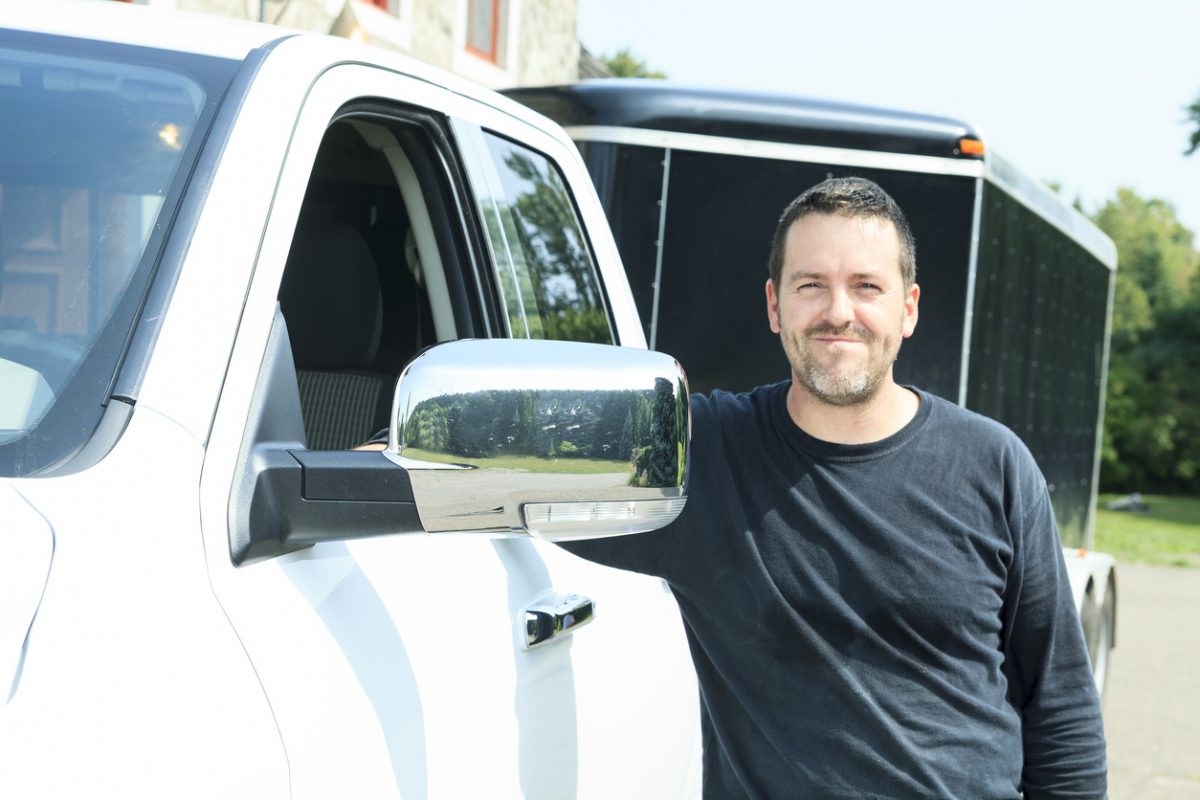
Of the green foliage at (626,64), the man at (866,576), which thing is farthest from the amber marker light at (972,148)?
the green foliage at (626,64)

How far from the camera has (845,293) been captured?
252cm

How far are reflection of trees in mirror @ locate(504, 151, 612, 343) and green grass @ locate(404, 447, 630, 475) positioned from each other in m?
1.16

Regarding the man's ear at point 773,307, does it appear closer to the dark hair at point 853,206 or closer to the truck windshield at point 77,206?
the dark hair at point 853,206

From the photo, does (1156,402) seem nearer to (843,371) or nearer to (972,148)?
(972,148)

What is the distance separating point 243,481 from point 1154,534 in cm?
2234

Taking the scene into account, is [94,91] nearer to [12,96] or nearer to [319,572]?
[12,96]

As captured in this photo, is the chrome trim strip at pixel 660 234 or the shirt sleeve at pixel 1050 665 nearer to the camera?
the shirt sleeve at pixel 1050 665

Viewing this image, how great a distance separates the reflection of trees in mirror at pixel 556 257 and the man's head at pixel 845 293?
0.49 m

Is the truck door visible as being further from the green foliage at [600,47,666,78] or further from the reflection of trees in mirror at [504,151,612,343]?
the green foliage at [600,47,666,78]

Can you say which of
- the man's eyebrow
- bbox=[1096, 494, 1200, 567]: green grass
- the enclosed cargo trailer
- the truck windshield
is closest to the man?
the man's eyebrow

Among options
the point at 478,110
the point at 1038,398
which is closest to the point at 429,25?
the point at 1038,398

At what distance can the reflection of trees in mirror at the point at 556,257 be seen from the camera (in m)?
2.79

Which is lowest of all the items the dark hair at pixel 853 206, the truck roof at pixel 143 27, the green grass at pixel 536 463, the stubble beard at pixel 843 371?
the green grass at pixel 536 463

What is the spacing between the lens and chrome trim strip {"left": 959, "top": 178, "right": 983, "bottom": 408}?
6.09 metres
